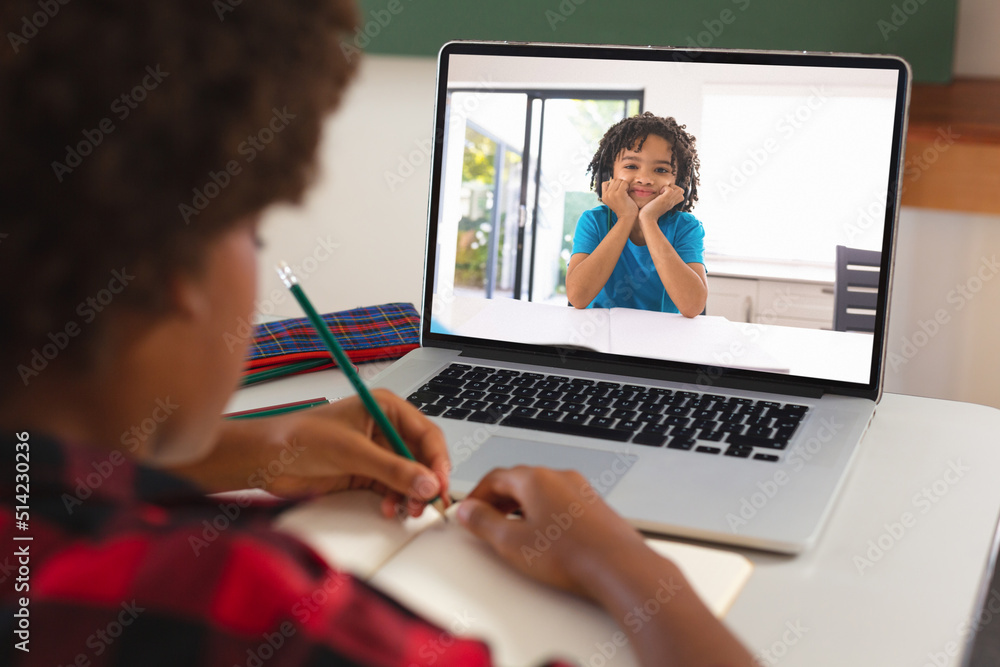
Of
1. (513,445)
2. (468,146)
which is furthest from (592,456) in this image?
(468,146)

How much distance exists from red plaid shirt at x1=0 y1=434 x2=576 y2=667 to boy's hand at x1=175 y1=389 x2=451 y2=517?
0.91ft

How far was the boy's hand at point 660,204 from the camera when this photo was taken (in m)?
0.87

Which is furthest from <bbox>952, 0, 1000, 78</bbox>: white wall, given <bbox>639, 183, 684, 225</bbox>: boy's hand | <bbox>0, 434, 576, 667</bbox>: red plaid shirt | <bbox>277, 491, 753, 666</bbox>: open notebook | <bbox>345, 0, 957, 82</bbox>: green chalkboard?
<bbox>0, 434, 576, 667</bbox>: red plaid shirt

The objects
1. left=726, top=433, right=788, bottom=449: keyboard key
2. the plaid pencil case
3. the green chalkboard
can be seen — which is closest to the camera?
left=726, top=433, right=788, bottom=449: keyboard key

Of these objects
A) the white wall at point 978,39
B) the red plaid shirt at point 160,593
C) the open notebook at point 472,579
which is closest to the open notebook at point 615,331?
the open notebook at point 472,579

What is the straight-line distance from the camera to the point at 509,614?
0.47 meters

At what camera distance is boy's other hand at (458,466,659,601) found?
0.48m

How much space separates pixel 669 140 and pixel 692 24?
538 mm

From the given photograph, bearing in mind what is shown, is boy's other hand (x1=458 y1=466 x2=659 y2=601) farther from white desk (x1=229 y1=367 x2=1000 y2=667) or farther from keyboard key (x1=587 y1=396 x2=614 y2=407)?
keyboard key (x1=587 y1=396 x2=614 y2=407)

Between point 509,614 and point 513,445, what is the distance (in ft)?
0.78

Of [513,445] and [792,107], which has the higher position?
[792,107]

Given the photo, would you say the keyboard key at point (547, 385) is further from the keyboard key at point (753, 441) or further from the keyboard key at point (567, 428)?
the keyboard key at point (753, 441)

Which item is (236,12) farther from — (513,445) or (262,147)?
(513,445)

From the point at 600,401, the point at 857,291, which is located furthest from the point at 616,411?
the point at 857,291
